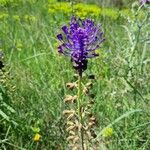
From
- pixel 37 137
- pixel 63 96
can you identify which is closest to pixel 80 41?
pixel 37 137

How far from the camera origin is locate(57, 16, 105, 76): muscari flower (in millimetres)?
1899

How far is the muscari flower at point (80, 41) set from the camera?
1.90 metres

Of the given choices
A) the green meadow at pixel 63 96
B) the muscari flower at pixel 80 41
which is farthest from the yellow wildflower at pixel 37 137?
the muscari flower at pixel 80 41

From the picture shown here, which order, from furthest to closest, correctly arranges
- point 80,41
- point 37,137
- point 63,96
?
point 63,96
point 37,137
point 80,41

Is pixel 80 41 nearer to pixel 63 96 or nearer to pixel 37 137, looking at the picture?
pixel 37 137

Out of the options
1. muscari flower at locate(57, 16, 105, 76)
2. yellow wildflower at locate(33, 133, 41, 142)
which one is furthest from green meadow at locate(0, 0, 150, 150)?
muscari flower at locate(57, 16, 105, 76)

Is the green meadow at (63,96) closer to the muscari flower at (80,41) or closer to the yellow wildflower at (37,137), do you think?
the yellow wildflower at (37,137)

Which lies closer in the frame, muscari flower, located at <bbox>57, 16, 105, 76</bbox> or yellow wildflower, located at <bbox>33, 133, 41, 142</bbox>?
muscari flower, located at <bbox>57, 16, 105, 76</bbox>

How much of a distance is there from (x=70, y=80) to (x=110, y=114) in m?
0.57

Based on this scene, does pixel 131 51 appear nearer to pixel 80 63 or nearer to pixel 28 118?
pixel 28 118

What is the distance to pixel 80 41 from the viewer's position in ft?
6.28

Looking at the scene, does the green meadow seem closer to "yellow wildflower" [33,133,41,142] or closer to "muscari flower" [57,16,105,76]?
"yellow wildflower" [33,133,41,142]

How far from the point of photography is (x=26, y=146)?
2621 millimetres

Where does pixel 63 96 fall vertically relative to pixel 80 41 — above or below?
below
